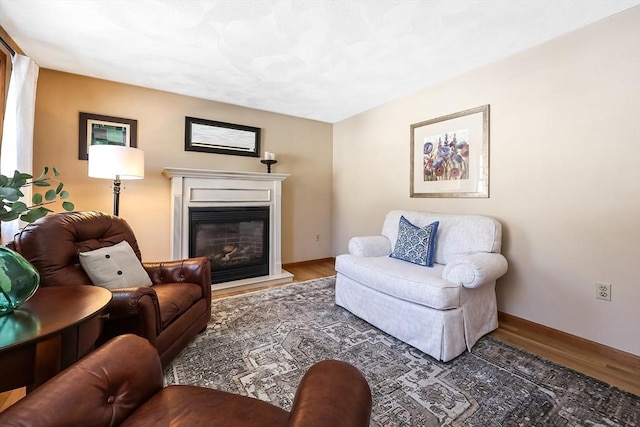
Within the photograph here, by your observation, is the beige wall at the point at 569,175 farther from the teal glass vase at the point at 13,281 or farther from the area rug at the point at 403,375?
the teal glass vase at the point at 13,281

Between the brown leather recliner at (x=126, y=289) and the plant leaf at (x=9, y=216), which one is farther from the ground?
the plant leaf at (x=9, y=216)

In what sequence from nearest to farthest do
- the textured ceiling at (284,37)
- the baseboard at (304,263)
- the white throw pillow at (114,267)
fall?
the white throw pillow at (114,267)
the textured ceiling at (284,37)
the baseboard at (304,263)

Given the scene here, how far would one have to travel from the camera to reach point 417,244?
246cm

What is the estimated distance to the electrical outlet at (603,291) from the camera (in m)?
1.91

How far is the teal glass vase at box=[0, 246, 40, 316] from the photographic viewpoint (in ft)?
3.30

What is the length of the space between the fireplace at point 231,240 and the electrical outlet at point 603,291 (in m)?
3.17

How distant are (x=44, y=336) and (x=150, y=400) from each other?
0.41 meters

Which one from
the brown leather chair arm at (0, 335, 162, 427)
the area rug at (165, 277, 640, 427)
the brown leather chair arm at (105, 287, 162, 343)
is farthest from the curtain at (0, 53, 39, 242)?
the brown leather chair arm at (0, 335, 162, 427)

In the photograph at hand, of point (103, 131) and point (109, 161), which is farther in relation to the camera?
point (103, 131)

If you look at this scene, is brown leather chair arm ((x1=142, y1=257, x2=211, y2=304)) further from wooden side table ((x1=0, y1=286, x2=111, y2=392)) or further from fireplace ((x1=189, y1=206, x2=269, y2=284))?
fireplace ((x1=189, y1=206, x2=269, y2=284))

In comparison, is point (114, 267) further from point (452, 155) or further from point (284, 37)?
point (452, 155)

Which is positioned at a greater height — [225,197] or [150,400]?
[225,197]

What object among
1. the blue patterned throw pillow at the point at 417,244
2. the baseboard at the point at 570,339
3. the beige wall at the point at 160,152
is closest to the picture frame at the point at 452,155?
the blue patterned throw pillow at the point at 417,244

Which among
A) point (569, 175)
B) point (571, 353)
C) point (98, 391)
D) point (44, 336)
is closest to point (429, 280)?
point (571, 353)
